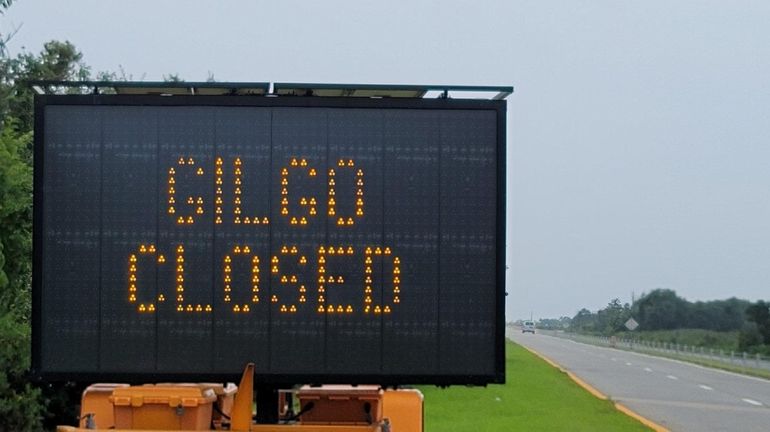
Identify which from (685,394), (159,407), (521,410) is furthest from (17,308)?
(685,394)

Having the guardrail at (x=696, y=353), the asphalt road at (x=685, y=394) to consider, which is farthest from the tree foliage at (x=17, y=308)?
the guardrail at (x=696, y=353)

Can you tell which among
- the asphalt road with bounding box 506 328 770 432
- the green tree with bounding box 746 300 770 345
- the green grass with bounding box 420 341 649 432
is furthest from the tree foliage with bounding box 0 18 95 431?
the green tree with bounding box 746 300 770 345

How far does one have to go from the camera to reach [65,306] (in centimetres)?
729

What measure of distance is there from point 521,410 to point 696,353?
59.4 meters

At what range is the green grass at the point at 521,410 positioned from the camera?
21.3 meters

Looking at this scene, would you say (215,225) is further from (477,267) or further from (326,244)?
(477,267)

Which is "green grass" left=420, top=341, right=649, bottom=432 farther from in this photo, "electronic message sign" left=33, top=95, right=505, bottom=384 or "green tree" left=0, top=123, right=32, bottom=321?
"electronic message sign" left=33, top=95, right=505, bottom=384

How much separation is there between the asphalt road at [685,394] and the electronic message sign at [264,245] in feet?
57.9

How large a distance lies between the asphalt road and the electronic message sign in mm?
17657

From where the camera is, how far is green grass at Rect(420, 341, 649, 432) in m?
21.3

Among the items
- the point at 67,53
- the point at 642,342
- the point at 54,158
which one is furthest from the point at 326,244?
the point at 642,342

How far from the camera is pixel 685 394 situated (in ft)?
121

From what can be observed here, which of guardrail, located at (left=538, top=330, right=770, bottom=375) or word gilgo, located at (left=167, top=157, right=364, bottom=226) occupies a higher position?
word gilgo, located at (left=167, top=157, right=364, bottom=226)

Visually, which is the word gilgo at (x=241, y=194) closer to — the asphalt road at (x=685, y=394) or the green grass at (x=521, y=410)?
the green grass at (x=521, y=410)
